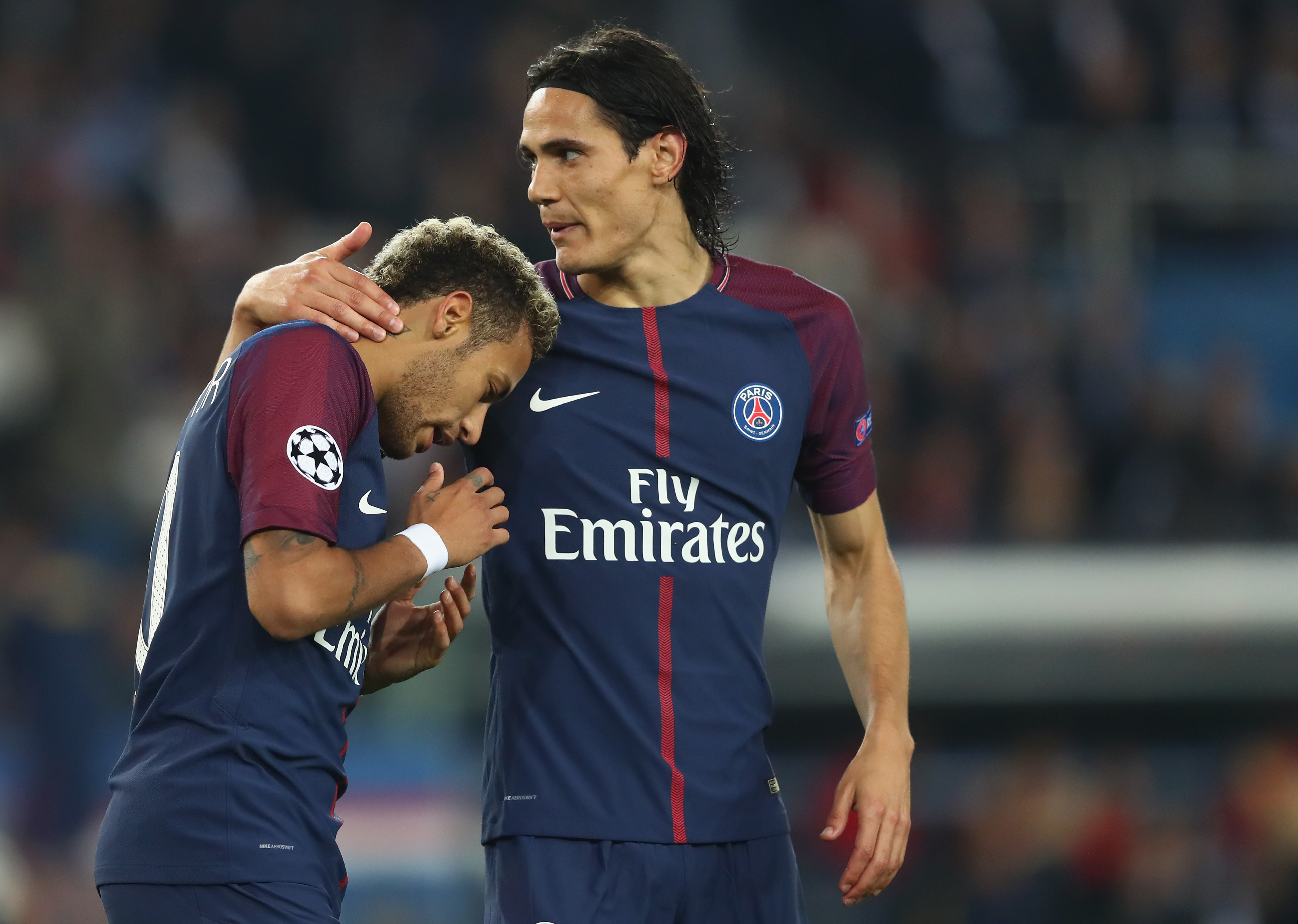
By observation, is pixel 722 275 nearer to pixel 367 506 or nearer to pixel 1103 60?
pixel 367 506

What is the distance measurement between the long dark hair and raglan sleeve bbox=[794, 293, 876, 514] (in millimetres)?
328

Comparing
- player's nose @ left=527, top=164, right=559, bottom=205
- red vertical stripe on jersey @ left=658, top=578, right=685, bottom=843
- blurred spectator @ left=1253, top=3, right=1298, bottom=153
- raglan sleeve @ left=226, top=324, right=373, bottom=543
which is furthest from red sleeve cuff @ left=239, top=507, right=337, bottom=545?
blurred spectator @ left=1253, top=3, right=1298, bottom=153

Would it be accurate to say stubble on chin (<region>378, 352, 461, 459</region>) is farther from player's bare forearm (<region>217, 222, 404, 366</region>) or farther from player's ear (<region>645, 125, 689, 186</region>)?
player's ear (<region>645, 125, 689, 186</region>)

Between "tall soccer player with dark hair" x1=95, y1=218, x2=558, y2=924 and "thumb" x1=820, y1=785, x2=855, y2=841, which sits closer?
"tall soccer player with dark hair" x1=95, y1=218, x2=558, y2=924

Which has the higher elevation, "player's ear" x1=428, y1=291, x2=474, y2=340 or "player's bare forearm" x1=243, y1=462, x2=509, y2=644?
"player's ear" x1=428, y1=291, x2=474, y2=340

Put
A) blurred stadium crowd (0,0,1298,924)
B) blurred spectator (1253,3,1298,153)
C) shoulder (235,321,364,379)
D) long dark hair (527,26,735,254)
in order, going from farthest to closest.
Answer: blurred spectator (1253,3,1298,153), blurred stadium crowd (0,0,1298,924), long dark hair (527,26,735,254), shoulder (235,321,364,379)

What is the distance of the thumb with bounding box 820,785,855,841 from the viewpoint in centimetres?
330

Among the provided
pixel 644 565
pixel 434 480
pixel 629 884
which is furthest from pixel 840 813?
pixel 434 480

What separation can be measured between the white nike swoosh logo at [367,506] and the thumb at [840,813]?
3.66 feet

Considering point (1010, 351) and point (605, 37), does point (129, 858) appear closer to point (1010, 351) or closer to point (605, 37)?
point (605, 37)

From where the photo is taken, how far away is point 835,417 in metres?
3.66

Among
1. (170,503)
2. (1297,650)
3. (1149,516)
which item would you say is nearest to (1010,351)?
(1149,516)

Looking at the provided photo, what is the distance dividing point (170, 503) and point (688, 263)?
1.34 metres

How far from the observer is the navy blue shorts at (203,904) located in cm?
268
